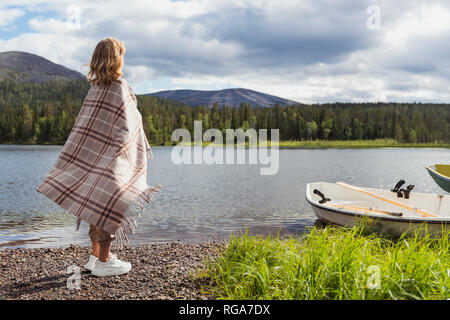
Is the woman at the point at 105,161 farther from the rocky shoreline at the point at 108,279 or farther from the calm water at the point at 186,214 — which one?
the calm water at the point at 186,214

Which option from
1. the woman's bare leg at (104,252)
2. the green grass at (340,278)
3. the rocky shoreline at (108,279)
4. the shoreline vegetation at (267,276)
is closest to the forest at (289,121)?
the rocky shoreline at (108,279)

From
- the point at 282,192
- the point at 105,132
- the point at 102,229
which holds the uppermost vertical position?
the point at 105,132

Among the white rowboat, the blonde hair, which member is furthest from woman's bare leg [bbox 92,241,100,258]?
the white rowboat

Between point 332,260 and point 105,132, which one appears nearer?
→ point 332,260

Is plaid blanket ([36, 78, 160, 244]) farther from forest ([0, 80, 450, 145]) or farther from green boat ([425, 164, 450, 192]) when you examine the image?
forest ([0, 80, 450, 145])

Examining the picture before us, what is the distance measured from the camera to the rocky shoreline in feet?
15.8

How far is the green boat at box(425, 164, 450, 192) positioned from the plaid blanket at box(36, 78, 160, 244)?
1523cm

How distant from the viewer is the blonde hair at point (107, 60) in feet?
15.7

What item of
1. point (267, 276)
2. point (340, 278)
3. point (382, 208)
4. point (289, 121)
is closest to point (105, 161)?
point (267, 276)

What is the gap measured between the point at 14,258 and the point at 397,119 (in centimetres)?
15495

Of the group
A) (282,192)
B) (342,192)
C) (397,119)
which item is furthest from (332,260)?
(397,119)

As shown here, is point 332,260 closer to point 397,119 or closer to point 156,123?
point 156,123

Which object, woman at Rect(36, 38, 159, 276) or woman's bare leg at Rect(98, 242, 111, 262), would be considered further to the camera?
woman's bare leg at Rect(98, 242, 111, 262)

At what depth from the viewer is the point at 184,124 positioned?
14050 cm
